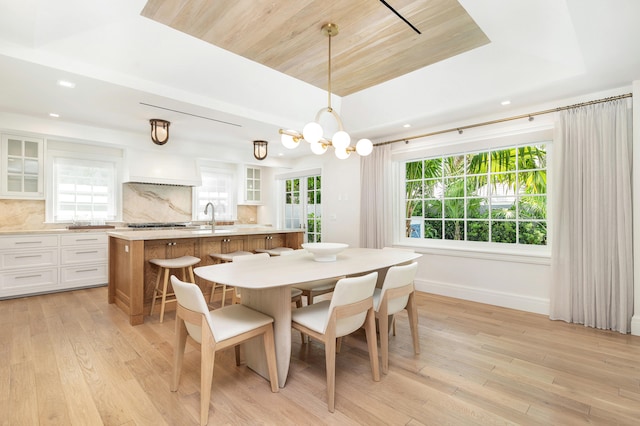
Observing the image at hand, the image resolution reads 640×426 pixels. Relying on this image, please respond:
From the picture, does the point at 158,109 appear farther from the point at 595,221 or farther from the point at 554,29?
the point at 595,221

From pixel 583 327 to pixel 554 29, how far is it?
8.99 feet

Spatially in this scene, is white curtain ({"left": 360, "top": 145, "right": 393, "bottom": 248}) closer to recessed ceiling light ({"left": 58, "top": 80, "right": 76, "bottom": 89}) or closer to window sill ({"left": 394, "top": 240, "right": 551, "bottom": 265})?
window sill ({"left": 394, "top": 240, "right": 551, "bottom": 265})

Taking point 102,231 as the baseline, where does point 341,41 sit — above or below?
above

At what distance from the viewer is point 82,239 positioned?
4.48 metres

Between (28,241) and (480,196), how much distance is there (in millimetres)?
5968

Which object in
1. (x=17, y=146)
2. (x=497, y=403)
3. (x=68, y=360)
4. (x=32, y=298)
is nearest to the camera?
(x=497, y=403)

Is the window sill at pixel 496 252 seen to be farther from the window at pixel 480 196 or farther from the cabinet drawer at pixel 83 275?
the cabinet drawer at pixel 83 275

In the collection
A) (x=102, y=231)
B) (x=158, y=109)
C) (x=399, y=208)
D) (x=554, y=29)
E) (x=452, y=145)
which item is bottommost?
(x=102, y=231)

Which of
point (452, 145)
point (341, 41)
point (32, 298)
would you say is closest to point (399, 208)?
point (452, 145)

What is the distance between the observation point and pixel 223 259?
3721 millimetres

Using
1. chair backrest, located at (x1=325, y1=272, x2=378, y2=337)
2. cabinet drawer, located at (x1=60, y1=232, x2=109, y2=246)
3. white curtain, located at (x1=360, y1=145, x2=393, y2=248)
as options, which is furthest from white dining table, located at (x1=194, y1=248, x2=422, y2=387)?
cabinet drawer, located at (x1=60, y1=232, x2=109, y2=246)

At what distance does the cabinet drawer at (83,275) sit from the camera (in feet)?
14.2

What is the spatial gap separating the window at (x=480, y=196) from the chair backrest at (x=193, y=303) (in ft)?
11.9

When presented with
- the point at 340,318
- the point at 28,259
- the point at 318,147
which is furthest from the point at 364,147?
the point at 28,259
